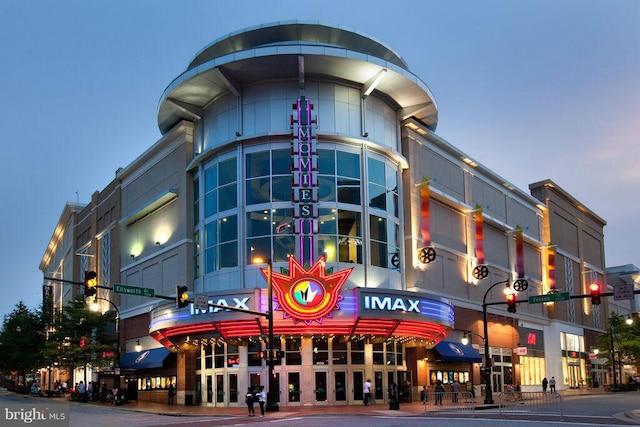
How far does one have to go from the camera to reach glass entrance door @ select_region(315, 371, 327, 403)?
48188 mm

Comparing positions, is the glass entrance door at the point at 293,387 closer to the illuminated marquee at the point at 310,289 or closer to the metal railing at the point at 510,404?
the illuminated marquee at the point at 310,289

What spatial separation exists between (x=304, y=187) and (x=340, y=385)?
1293 cm

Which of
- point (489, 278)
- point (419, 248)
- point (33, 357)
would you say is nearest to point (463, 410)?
point (419, 248)

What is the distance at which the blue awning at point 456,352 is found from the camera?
57.2 meters

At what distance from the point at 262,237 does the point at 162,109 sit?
1507 centimetres

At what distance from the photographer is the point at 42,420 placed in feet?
95.4

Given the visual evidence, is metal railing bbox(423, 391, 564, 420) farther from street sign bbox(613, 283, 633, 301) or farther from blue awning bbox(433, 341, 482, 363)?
blue awning bbox(433, 341, 482, 363)

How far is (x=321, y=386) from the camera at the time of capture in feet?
159

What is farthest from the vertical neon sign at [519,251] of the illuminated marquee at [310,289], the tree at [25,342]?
the tree at [25,342]

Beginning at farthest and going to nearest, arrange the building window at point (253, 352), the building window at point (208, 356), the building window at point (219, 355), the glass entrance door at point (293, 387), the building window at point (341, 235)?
the building window at point (208, 356) → the building window at point (219, 355) → the building window at point (341, 235) → the building window at point (253, 352) → the glass entrance door at point (293, 387)

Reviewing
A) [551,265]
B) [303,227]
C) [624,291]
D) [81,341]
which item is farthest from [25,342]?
[624,291]

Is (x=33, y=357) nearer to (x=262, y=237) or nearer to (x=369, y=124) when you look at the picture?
(x=262, y=237)

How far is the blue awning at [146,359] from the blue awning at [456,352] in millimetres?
20445

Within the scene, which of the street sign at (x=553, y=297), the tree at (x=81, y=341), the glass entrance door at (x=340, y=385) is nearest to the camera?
the street sign at (x=553, y=297)
